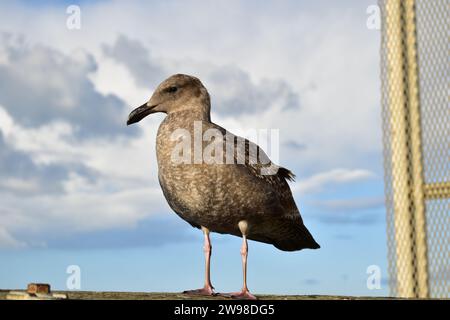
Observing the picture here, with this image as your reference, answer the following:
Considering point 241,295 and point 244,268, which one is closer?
point 241,295

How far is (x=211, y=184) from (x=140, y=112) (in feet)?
4.57

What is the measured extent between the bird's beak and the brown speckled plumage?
2 cm

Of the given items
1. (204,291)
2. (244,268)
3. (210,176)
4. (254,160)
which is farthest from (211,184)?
(204,291)

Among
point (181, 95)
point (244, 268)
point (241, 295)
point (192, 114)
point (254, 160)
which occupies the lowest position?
point (241, 295)

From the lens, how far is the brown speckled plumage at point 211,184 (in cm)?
648

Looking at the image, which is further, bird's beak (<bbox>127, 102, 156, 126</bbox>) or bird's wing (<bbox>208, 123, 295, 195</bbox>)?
bird's beak (<bbox>127, 102, 156, 126</bbox>)

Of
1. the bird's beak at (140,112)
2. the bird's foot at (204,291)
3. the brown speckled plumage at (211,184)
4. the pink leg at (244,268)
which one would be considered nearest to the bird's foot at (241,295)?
the pink leg at (244,268)

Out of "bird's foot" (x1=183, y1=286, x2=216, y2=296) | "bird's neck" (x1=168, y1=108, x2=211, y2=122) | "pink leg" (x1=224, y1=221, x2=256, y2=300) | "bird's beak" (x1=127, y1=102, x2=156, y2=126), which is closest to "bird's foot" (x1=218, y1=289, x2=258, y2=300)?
"pink leg" (x1=224, y1=221, x2=256, y2=300)

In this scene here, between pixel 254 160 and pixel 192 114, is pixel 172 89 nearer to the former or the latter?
pixel 192 114

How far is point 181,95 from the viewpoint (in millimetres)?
7195

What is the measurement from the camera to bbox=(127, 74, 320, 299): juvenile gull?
6484 millimetres

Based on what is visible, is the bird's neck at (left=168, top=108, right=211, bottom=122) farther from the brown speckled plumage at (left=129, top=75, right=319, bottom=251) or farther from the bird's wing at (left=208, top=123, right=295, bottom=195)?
the bird's wing at (left=208, top=123, right=295, bottom=195)

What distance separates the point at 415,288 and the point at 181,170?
20.5 feet
